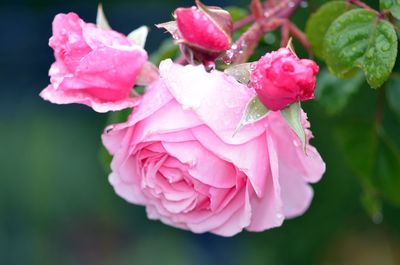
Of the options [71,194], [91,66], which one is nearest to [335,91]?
[91,66]

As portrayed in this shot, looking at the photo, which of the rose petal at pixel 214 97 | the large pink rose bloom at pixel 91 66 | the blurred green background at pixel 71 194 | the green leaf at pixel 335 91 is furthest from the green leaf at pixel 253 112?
the blurred green background at pixel 71 194

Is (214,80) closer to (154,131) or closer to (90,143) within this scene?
(154,131)

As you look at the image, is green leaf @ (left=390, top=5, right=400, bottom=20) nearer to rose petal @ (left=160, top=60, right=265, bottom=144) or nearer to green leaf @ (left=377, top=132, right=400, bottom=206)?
rose petal @ (left=160, top=60, right=265, bottom=144)

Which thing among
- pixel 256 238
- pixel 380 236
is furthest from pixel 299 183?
pixel 380 236

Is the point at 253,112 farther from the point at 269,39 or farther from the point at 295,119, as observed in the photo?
the point at 269,39

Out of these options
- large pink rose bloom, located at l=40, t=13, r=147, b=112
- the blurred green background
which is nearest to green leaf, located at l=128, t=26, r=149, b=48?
large pink rose bloom, located at l=40, t=13, r=147, b=112

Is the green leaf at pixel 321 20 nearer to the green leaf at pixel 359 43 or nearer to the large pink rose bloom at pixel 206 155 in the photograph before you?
the green leaf at pixel 359 43
